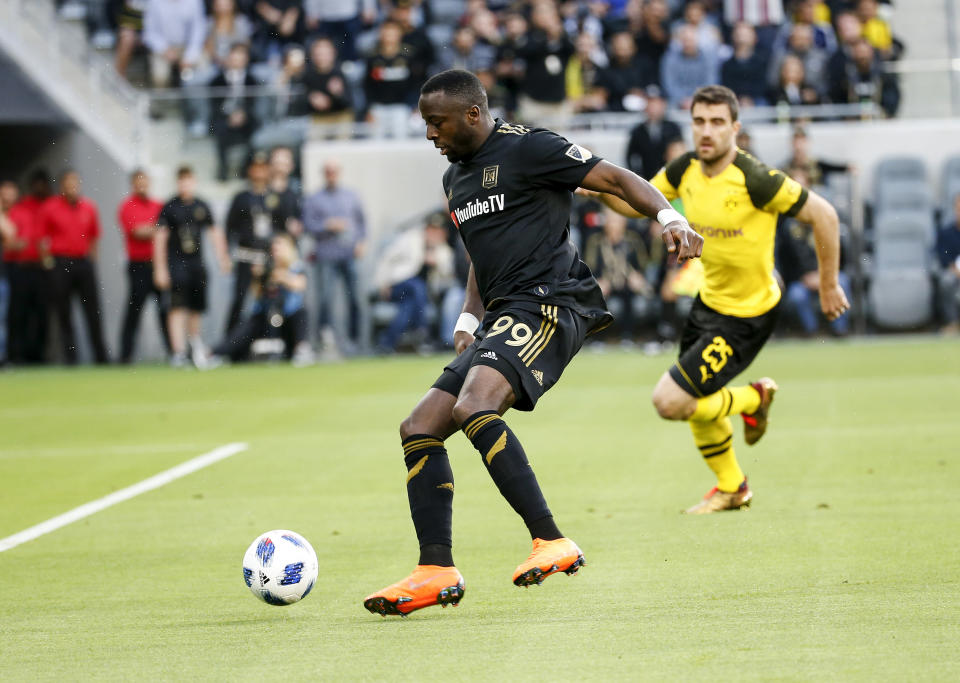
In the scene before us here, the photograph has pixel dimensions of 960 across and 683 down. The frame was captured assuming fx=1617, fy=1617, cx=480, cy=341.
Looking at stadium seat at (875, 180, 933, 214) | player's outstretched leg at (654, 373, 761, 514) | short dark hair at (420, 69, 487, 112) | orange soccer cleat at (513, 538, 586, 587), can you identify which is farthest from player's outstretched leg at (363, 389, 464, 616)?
stadium seat at (875, 180, 933, 214)

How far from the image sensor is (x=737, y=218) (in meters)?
8.45

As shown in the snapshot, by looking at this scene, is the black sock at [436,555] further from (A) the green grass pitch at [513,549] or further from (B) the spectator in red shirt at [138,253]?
(B) the spectator in red shirt at [138,253]

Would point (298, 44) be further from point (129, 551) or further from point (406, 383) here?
point (129, 551)

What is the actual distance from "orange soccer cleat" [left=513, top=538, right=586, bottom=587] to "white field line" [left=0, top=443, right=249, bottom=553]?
3.28 m

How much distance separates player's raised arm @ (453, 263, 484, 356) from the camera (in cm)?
643

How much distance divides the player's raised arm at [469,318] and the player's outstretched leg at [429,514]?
0.42 m

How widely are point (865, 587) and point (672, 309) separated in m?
15.5

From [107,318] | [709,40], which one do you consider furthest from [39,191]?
[709,40]

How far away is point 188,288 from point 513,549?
1438 cm

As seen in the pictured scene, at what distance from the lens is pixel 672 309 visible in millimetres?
21234

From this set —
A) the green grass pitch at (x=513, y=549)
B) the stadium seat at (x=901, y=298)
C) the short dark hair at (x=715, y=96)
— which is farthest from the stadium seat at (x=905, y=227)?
the short dark hair at (x=715, y=96)

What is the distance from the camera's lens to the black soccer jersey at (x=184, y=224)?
20797 mm

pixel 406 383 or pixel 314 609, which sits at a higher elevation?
pixel 314 609

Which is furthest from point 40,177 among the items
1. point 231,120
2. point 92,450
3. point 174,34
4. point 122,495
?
point 122,495
